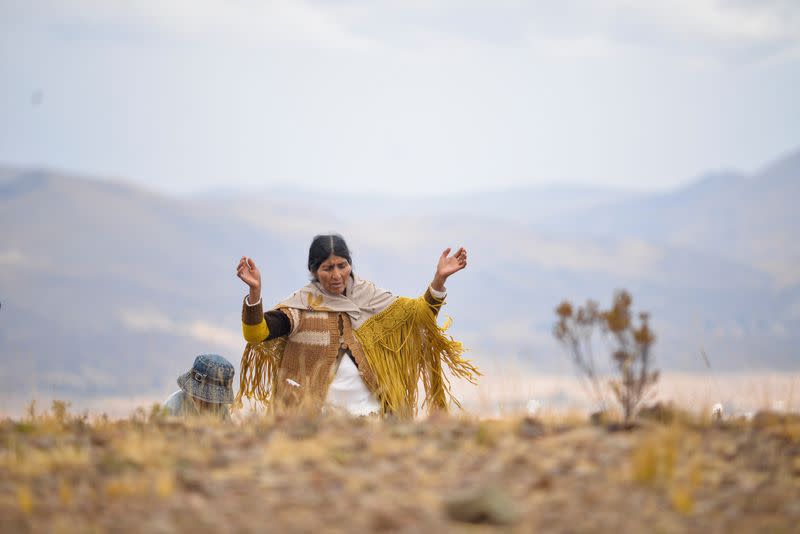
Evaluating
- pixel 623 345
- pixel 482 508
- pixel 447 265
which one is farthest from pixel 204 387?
pixel 482 508

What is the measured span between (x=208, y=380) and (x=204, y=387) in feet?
0.20

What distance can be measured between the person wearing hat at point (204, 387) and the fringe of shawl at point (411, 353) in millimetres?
1198

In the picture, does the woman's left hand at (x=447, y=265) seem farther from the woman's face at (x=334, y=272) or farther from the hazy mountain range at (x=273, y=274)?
the hazy mountain range at (x=273, y=274)

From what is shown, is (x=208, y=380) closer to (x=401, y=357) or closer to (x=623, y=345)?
(x=401, y=357)

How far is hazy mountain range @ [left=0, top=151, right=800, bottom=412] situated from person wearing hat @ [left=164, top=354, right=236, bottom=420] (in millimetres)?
72359

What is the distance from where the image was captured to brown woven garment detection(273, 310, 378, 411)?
27.7 ft

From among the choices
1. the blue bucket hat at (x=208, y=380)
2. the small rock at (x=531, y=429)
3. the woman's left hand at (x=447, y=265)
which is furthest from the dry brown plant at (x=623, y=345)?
the blue bucket hat at (x=208, y=380)

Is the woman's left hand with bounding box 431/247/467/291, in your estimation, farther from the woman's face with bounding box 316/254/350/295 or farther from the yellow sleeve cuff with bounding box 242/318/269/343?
the yellow sleeve cuff with bounding box 242/318/269/343

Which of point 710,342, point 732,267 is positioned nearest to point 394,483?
point 710,342

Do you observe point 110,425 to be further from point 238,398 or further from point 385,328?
point 385,328

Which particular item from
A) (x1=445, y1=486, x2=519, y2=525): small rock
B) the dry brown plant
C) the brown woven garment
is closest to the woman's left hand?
the brown woven garment

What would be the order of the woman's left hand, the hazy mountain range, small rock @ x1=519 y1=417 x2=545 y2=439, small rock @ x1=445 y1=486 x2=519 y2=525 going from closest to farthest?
small rock @ x1=445 y1=486 x2=519 y2=525, small rock @ x1=519 y1=417 x2=545 y2=439, the woman's left hand, the hazy mountain range

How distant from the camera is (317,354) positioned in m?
8.48

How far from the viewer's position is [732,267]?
134 meters
